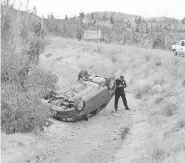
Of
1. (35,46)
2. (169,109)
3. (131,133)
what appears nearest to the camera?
(131,133)

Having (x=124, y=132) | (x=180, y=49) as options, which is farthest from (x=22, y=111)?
(x=180, y=49)

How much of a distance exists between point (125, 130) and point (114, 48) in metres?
Result: 18.0

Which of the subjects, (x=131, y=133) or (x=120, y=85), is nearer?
(x=131, y=133)

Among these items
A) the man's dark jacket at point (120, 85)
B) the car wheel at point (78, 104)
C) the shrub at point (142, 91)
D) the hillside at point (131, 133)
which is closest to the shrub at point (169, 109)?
the hillside at point (131, 133)

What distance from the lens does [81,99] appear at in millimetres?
12586

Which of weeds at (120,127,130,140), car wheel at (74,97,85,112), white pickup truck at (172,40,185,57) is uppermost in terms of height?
white pickup truck at (172,40,185,57)

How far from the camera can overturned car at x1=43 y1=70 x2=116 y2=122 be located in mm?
12656

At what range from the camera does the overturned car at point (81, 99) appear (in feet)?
41.5

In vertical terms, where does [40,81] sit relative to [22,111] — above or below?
above

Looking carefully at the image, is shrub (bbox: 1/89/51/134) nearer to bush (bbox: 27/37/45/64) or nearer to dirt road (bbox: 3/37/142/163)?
dirt road (bbox: 3/37/142/163)

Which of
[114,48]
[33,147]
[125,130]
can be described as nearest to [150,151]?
[125,130]

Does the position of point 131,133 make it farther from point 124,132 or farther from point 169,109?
point 169,109

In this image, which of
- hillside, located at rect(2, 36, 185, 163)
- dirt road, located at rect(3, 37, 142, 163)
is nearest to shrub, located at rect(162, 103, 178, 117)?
hillside, located at rect(2, 36, 185, 163)

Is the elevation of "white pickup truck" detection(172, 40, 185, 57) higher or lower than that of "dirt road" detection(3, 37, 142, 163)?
higher
